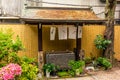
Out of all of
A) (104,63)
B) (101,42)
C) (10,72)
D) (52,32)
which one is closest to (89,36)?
(101,42)

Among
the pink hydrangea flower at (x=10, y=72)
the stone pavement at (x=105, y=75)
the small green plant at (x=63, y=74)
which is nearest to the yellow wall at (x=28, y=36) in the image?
the small green plant at (x=63, y=74)

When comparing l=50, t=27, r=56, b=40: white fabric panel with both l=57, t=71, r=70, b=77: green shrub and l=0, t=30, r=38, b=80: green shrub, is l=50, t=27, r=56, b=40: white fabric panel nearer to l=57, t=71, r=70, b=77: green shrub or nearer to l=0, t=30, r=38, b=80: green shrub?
l=57, t=71, r=70, b=77: green shrub

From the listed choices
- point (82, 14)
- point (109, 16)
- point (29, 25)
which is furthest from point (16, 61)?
point (109, 16)

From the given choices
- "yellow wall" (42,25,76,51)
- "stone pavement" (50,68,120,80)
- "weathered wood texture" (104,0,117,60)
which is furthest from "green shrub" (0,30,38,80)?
"weathered wood texture" (104,0,117,60)

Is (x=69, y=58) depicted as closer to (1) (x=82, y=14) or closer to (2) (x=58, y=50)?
(2) (x=58, y=50)

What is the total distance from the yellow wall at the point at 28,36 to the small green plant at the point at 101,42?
3.29 m

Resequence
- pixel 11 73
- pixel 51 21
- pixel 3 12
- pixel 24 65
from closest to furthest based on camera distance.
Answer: pixel 11 73 → pixel 24 65 → pixel 51 21 → pixel 3 12

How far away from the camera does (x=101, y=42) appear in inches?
539

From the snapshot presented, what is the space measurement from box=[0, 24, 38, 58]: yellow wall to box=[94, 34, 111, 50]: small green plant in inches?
130

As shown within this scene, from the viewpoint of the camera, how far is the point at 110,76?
12.2 m

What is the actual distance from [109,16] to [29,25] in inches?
170

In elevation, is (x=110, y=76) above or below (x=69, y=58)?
below

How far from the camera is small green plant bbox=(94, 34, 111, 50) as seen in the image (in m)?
13.7

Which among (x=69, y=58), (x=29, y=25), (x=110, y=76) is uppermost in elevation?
(x=29, y=25)
